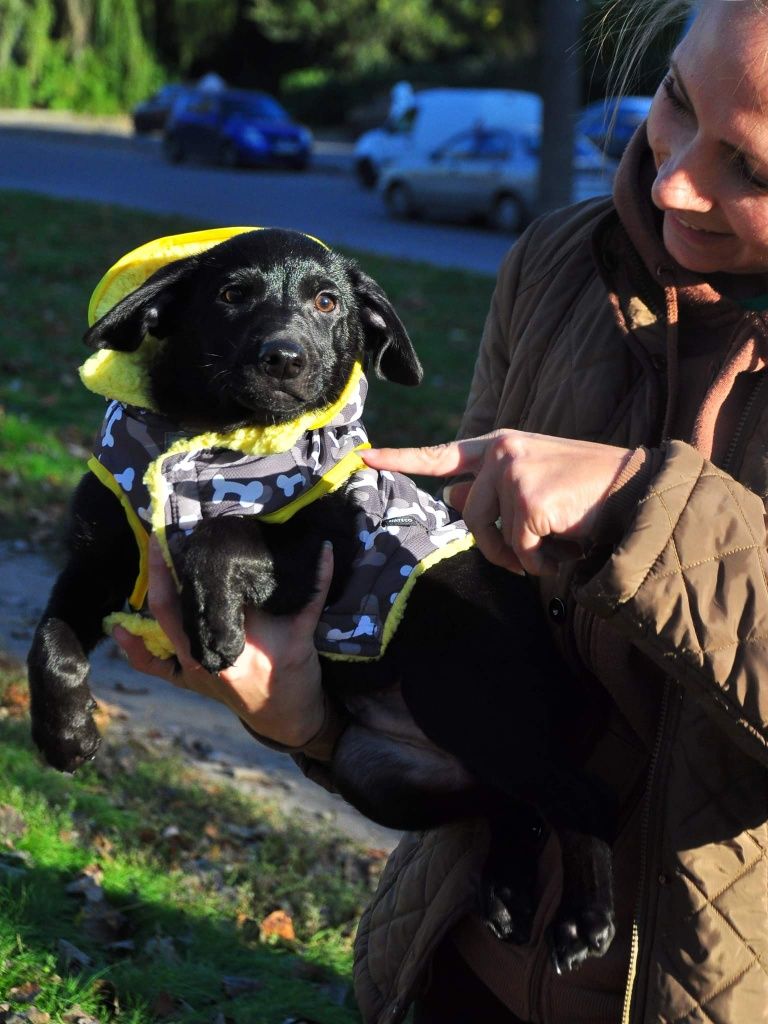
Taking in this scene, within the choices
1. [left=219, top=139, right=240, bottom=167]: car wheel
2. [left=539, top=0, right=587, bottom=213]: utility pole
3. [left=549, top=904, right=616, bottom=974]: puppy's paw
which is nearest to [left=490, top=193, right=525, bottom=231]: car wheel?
[left=539, top=0, right=587, bottom=213]: utility pole

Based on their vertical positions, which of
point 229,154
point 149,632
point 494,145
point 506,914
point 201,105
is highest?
point 149,632

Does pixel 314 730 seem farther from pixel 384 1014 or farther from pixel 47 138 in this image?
pixel 47 138

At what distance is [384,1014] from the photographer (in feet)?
6.99

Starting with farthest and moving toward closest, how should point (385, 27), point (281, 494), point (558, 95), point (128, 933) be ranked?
point (385, 27) < point (558, 95) < point (128, 933) < point (281, 494)

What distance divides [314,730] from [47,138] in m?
29.2

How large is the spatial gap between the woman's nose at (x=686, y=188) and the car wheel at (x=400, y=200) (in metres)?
16.5

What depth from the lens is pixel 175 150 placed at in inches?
1051

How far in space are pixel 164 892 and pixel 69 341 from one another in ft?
20.8

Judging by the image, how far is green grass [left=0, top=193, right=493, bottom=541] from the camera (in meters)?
7.02

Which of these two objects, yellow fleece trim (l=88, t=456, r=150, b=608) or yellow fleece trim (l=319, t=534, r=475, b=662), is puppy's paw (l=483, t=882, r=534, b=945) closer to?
yellow fleece trim (l=319, t=534, r=475, b=662)

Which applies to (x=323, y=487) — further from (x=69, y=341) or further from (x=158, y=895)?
(x=69, y=341)

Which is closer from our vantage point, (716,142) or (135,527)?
(716,142)

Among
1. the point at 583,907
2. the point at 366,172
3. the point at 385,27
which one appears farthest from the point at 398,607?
the point at 385,27

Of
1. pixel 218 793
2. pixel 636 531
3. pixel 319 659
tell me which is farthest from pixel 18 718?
pixel 636 531
